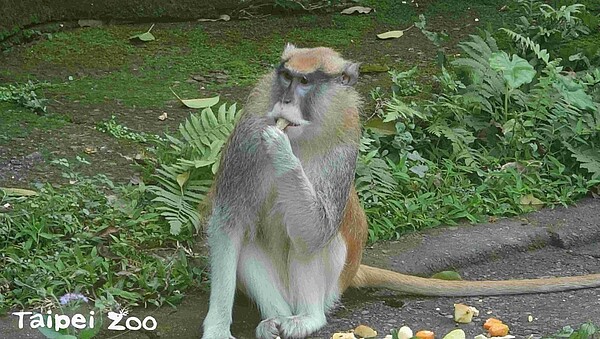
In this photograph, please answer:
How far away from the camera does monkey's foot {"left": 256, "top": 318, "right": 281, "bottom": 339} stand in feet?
13.4

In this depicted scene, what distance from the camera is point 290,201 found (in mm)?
3980

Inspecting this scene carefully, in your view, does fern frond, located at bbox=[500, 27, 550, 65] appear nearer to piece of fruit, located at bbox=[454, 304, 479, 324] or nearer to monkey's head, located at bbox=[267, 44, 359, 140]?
piece of fruit, located at bbox=[454, 304, 479, 324]

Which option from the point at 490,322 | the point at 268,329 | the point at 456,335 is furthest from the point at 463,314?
the point at 268,329

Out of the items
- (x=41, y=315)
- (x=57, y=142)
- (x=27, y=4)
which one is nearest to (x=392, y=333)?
(x=41, y=315)

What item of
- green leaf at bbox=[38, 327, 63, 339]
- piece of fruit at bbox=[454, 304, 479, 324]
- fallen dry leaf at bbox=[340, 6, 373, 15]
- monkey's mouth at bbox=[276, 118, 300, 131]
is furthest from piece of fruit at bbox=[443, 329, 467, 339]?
fallen dry leaf at bbox=[340, 6, 373, 15]

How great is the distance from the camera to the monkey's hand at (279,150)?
12.6 ft

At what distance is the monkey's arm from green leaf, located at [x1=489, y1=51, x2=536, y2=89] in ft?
5.65

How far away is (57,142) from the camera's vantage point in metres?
5.45

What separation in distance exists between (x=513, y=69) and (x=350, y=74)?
1894 millimetres

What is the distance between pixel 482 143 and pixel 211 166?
1.54 meters

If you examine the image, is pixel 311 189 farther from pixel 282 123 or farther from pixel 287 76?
pixel 287 76

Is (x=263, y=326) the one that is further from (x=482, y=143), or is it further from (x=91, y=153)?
(x=482, y=143)

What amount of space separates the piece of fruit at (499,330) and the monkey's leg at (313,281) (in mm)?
605

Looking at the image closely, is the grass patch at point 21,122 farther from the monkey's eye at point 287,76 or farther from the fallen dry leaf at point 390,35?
the fallen dry leaf at point 390,35
